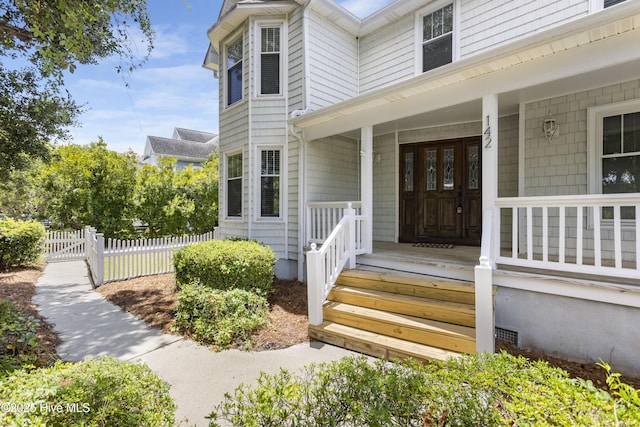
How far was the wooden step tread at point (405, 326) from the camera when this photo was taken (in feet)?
11.6

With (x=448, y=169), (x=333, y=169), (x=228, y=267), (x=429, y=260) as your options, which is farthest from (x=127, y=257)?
(x=448, y=169)

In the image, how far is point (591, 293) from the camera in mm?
3428

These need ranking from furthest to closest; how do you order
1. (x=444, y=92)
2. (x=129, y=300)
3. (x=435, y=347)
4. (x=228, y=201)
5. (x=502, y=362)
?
(x=228, y=201)
(x=129, y=300)
(x=444, y=92)
(x=435, y=347)
(x=502, y=362)

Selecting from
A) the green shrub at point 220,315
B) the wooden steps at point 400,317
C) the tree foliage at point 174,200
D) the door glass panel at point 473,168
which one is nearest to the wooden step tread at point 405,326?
the wooden steps at point 400,317

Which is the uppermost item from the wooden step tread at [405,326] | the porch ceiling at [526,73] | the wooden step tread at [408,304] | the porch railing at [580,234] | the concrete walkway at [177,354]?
the porch ceiling at [526,73]

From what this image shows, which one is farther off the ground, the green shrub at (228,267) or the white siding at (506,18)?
the white siding at (506,18)

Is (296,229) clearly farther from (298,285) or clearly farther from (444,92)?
A: (444,92)

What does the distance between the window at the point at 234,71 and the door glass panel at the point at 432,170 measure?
493cm

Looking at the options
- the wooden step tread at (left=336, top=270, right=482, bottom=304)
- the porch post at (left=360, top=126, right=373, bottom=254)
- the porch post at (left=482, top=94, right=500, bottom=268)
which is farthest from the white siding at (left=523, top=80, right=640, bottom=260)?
the porch post at (left=360, top=126, right=373, bottom=254)

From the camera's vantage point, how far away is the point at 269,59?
744 cm

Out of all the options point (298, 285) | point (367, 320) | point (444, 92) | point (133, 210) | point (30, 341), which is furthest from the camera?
point (133, 210)

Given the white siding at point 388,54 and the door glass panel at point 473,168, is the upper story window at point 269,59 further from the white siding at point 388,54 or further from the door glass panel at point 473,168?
the door glass panel at point 473,168

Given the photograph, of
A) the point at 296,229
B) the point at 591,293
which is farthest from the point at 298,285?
the point at 591,293

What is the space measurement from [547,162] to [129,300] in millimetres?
8132
